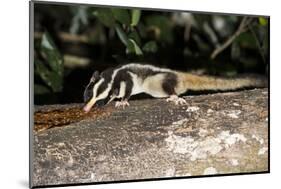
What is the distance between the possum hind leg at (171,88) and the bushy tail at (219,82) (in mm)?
32

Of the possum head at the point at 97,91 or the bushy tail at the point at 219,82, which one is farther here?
the bushy tail at the point at 219,82

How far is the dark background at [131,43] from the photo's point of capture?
169 cm

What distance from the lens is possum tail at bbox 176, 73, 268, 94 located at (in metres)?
1.86

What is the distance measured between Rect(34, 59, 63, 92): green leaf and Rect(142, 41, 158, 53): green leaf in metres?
0.33

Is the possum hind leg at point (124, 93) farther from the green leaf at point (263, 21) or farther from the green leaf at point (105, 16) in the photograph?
the green leaf at point (263, 21)

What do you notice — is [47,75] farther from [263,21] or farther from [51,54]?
[263,21]

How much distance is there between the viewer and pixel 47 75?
169 cm

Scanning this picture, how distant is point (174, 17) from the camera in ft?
6.11

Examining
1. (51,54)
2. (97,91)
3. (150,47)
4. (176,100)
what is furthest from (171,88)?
(51,54)

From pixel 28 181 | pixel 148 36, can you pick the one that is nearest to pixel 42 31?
pixel 148 36

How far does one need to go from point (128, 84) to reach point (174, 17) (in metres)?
0.30

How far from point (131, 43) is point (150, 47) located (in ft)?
0.25

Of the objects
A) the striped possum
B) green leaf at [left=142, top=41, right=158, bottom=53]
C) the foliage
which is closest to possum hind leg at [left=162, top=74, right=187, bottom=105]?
the striped possum

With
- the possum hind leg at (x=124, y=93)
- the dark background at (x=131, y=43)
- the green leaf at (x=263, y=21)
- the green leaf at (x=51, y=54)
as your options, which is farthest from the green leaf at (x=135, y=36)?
the green leaf at (x=263, y=21)
